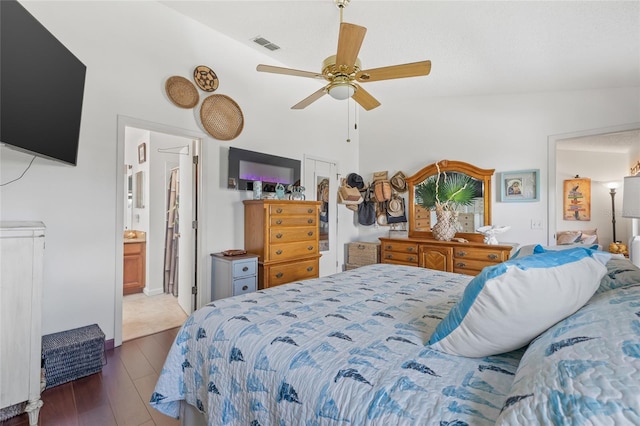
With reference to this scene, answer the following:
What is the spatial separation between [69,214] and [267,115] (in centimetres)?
242

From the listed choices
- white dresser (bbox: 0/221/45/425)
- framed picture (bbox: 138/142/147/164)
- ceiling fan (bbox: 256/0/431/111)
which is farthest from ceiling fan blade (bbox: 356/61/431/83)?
framed picture (bbox: 138/142/147/164)

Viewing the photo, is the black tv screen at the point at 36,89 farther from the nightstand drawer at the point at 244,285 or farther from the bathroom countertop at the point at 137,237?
the bathroom countertop at the point at 137,237

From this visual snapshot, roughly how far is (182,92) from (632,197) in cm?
403

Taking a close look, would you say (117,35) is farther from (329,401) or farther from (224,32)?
(329,401)

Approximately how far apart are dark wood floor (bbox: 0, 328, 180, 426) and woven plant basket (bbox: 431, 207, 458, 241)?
3560 mm

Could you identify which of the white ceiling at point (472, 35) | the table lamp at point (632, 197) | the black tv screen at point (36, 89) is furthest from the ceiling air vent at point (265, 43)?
the table lamp at point (632, 197)

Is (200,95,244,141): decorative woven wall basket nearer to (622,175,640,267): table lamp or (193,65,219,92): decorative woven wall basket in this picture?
(193,65,219,92): decorative woven wall basket

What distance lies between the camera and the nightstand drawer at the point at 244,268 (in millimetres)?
3183

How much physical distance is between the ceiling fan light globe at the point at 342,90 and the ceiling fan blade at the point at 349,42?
170mm

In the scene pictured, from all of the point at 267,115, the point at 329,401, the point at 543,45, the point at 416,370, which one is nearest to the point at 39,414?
the point at 329,401

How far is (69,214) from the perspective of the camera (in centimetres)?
255

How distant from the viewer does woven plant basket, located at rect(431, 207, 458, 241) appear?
4207 millimetres

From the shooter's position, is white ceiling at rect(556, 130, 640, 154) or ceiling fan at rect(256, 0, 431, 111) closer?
ceiling fan at rect(256, 0, 431, 111)

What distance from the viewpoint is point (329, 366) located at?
1037 mm
